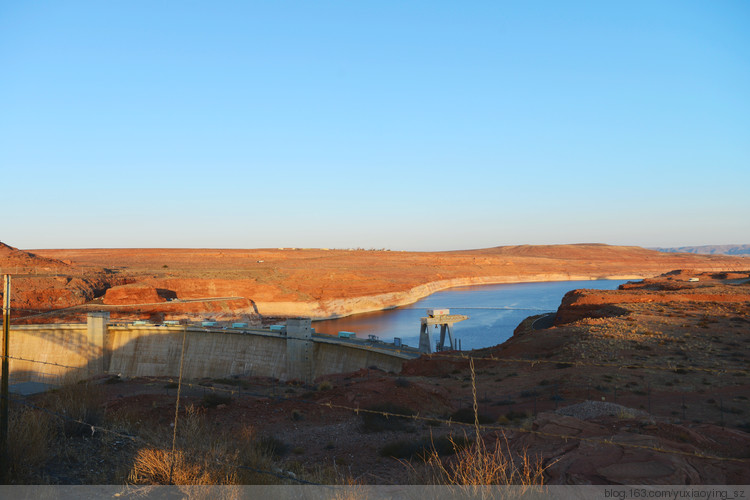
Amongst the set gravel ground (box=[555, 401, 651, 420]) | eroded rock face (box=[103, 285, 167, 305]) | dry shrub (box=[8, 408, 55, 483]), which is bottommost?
eroded rock face (box=[103, 285, 167, 305])

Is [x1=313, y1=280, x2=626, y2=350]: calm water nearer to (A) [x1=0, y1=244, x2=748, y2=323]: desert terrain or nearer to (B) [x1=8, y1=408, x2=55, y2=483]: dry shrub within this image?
(A) [x1=0, y1=244, x2=748, y2=323]: desert terrain

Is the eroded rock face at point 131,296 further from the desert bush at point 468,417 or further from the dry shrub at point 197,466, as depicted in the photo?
the dry shrub at point 197,466

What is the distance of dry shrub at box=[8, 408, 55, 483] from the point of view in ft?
27.8

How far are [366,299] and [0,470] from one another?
8264cm

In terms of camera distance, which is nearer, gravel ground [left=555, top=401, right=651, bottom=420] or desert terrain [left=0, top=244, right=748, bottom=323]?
gravel ground [left=555, top=401, right=651, bottom=420]

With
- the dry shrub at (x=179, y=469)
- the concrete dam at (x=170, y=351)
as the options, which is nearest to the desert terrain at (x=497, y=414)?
the dry shrub at (x=179, y=469)

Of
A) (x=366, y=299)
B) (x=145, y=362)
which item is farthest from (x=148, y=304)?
(x=366, y=299)

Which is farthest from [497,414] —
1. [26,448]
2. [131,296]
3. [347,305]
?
[347,305]

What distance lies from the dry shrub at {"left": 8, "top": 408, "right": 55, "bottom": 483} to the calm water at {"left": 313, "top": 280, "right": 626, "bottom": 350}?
46.1 meters

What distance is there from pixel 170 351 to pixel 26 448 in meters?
35.3

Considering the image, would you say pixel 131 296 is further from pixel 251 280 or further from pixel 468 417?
pixel 468 417

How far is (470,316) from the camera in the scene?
76.5 metres

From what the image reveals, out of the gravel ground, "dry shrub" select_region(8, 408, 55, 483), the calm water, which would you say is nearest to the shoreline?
the calm water

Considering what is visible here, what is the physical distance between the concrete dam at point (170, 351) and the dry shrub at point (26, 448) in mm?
28273
